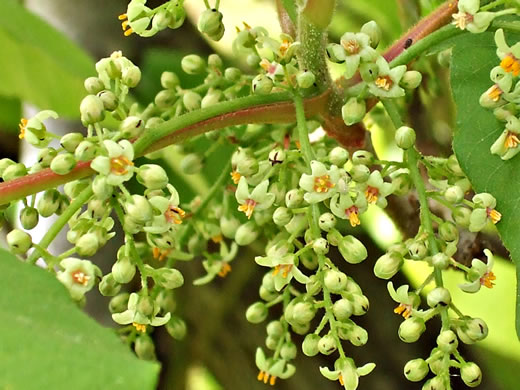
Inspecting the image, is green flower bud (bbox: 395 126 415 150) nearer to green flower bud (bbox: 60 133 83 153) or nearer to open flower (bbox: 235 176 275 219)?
open flower (bbox: 235 176 275 219)

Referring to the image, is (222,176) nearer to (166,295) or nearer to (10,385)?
(166,295)

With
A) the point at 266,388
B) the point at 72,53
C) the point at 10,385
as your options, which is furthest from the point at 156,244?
the point at 266,388

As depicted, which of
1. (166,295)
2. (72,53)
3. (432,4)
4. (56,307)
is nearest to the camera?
(56,307)

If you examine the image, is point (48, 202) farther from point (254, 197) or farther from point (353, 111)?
point (353, 111)

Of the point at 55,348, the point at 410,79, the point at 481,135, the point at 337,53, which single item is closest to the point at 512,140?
the point at 481,135

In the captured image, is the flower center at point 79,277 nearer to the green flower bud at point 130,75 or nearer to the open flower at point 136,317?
the open flower at point 136,317

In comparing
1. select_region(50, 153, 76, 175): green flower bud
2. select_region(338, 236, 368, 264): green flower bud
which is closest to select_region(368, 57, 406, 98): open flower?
select_region(338, 236, 368, 264): green flower bud
